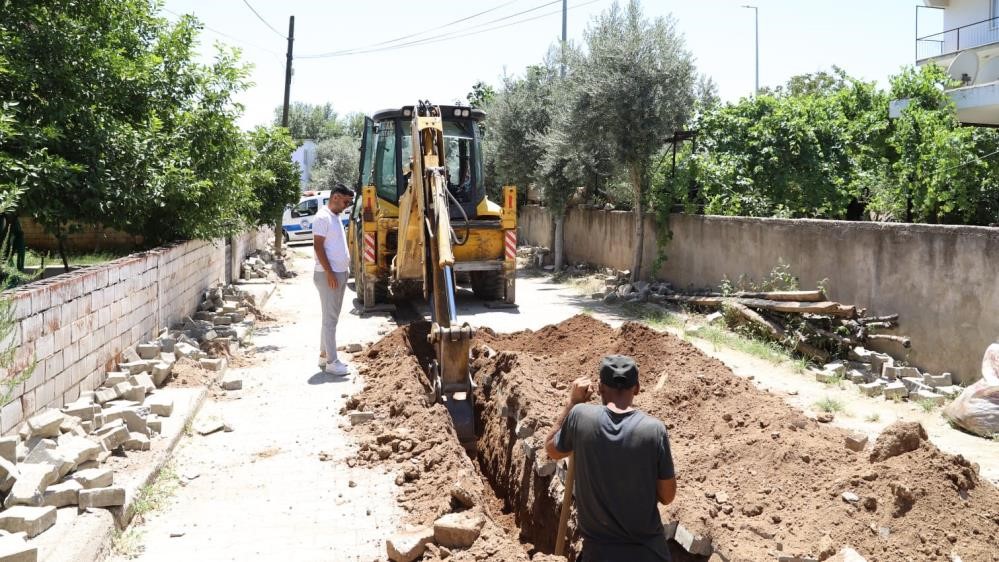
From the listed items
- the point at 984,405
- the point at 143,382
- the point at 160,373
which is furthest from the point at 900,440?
the point at 160,373

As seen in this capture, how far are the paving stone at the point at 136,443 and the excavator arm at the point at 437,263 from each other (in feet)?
8.90

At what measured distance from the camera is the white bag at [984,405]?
734cm

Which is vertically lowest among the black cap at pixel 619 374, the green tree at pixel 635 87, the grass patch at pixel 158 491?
the grass patch at pixel 158 491

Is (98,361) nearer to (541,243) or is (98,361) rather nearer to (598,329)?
(598,329)

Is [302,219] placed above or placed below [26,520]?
above

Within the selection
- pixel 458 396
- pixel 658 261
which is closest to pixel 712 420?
pixel 458 396

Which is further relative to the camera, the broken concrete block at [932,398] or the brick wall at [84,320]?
the broken concrete block at [932,398]

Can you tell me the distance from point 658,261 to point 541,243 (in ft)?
32.5

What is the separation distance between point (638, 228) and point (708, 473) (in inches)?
458

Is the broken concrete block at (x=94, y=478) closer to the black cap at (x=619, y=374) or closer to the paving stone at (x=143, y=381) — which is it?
the paving stone at (x=143, y=381)

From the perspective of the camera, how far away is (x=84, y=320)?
7.18 m

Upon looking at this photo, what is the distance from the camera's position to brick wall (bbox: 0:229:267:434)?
5.93m

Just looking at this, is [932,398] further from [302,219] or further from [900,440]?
[302,219]

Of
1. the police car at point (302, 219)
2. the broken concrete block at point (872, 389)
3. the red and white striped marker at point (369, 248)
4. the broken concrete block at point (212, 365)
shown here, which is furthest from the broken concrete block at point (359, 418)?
the police car at point (302, 219)
